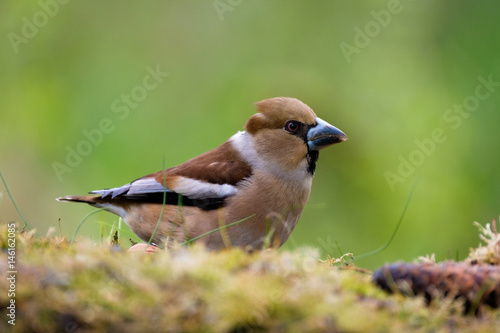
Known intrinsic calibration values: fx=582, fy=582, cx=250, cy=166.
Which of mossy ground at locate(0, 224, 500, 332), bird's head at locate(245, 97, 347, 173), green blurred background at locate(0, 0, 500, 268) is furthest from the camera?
green blurred background at locate(0, 0, 500, 268)

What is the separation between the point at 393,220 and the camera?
9.10 metres

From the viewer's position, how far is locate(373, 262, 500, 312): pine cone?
2.50 metres

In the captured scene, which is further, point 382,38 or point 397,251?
point 382,38

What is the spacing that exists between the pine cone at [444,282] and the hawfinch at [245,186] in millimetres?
1936

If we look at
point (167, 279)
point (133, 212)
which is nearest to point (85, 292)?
point (167, 279)

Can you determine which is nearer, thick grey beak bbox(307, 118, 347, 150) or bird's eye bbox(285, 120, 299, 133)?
thick grey beak bbox(307, 118, 347, 150)

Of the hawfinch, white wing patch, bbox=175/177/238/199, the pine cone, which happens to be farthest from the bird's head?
the pine cone

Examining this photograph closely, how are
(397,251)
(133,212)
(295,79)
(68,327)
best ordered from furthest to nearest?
(295,79), (397,251), (133,212), (68,327)

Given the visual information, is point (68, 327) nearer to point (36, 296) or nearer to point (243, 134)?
point (36, 296)

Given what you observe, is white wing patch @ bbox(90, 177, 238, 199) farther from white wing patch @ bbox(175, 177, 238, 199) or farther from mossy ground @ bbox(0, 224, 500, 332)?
mossy ground @ bbox(0, 224, 500, 332)

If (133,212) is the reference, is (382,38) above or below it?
above

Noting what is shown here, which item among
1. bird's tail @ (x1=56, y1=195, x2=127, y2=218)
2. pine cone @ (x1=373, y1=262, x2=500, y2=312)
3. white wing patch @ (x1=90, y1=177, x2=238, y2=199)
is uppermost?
pine cone @ (x1=373, y1=262, x2=500, y2=312)

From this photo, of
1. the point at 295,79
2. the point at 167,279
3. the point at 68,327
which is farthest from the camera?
the point at 295,79

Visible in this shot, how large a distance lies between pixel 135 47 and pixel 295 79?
280 cm
